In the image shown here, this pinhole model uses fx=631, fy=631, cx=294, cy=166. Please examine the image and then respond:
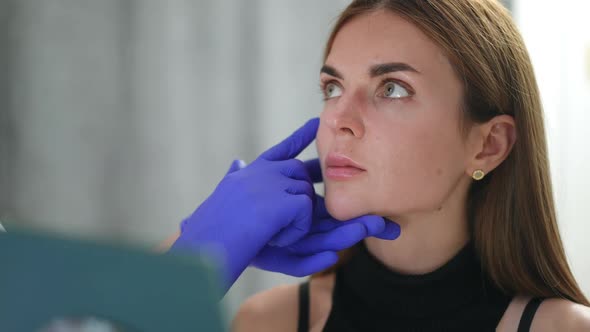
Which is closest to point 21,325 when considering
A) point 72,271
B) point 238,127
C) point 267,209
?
point 72,271

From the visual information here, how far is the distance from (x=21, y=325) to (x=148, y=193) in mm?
1676

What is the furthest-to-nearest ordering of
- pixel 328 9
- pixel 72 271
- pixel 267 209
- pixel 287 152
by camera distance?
pixel 328 9
pixel 287 152
pixel 267 209
pixel 72 271

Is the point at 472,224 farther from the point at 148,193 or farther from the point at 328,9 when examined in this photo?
the point at 148,193

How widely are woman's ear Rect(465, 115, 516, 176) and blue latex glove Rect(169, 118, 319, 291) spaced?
344 millimetres

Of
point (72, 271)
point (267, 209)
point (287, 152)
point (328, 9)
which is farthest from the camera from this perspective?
point (328, 9)

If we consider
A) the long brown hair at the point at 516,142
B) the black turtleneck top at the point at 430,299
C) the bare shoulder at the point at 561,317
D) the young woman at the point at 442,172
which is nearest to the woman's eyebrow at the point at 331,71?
the young woman at the point at 442,172

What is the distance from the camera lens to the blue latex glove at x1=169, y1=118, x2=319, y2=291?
113 cm

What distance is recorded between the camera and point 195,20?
2135 mm

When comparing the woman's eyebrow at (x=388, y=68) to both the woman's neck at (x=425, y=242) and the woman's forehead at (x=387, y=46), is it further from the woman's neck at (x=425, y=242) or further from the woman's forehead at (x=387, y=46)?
the woman's neck at (x=425, y=242)

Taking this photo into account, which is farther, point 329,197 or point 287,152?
point 287,152

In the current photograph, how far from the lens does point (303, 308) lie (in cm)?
140

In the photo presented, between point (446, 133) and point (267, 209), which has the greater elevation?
point (446, 133)

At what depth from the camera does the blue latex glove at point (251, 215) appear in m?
1.13

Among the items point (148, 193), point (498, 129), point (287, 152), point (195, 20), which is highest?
point (195, 20)
